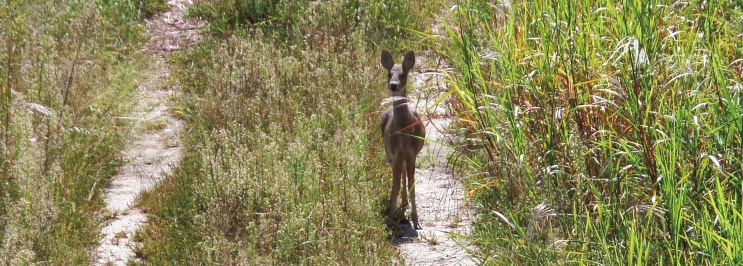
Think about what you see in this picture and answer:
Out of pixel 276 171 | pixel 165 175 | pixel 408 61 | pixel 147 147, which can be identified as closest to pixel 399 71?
pixel 408 61

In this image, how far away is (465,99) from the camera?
22.4 ft

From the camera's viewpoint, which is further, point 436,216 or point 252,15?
point 252,15

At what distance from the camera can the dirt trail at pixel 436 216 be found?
23.2 ft

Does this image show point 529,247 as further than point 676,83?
No

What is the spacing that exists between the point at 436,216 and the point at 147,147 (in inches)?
120

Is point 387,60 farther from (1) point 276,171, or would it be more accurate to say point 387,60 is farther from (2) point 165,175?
(2) point 165,175

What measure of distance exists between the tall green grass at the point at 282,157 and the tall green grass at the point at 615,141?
3.20 ft

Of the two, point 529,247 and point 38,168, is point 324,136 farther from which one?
point 529,247

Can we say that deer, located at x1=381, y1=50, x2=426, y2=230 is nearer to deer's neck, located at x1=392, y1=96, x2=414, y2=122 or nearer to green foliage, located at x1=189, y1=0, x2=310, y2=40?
deer's neck, located at x1=392, y1=96, x2=414, y2=122

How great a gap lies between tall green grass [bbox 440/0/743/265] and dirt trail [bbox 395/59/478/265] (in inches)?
11.9

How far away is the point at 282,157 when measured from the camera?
8227 mm

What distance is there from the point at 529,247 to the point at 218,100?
4.57 m

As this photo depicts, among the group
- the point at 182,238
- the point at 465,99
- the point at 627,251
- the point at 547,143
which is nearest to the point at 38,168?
the point at 182,238

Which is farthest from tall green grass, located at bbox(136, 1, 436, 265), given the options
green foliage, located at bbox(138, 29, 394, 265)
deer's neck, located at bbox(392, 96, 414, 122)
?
deer's neck, located at bbox(392, 96, 414, 122)
